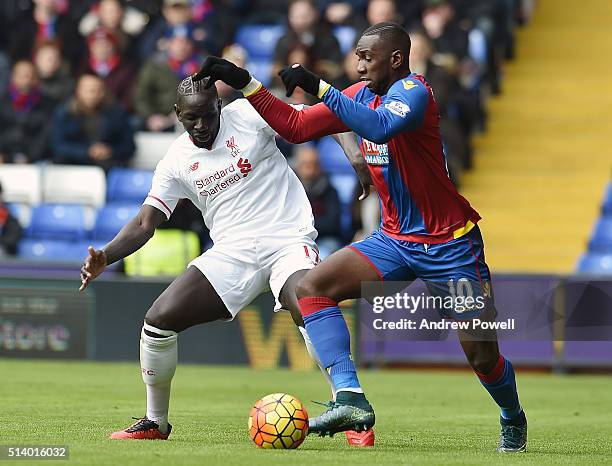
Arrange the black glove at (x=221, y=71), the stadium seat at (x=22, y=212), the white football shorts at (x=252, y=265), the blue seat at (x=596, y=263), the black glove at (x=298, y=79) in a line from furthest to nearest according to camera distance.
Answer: the stadium seat at (x=22, y=212), the blue seat at (x=596, y=263), the white football shorts at (x=252, y=265), the black glove at (x=221, y=71), the black glove at (x=298, y=79)

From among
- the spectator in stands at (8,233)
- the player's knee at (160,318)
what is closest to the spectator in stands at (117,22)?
the spectator in stands at (8,233)

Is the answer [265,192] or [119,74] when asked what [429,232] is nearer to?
[265,192]

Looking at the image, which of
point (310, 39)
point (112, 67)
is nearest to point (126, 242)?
point (310, 39)

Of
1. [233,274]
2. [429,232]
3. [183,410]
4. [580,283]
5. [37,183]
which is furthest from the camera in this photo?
[37,183]

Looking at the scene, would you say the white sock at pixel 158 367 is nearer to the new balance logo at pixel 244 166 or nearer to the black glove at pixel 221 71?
the new balance logo at pixel 244 166

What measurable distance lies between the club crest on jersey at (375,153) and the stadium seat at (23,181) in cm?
1098

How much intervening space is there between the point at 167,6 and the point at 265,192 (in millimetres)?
11618

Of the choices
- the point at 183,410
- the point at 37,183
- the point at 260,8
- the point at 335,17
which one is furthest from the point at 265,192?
the point at 260,8

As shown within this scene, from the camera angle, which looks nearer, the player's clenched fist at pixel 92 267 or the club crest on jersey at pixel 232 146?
the player's clenched fist at pixel 92 267

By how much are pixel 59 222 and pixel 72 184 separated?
0.68 m

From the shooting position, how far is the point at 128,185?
1825cm

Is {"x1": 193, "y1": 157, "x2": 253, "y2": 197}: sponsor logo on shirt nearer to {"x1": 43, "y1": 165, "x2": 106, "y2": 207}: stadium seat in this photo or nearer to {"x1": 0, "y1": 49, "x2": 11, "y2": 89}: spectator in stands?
{"x1": 43, "y1": 165, "x2": 106, "y2": 207}: stadium seat

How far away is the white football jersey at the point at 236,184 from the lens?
889cm

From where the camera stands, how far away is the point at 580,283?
50.4 feet
